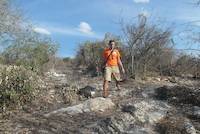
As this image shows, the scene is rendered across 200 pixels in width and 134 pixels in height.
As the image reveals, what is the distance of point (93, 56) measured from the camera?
3189cm

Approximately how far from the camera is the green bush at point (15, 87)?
1283 cm

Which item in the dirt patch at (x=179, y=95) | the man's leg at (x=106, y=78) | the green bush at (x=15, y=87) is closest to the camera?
the green bush at (x=15, y=87)

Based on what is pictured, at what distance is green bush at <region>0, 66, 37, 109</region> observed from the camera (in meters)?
12.8

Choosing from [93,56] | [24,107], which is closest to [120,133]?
[24,107]

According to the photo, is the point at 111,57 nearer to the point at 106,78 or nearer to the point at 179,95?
the point at 106,78

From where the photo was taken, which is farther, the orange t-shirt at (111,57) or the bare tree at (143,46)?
the bare tree at (143,46)

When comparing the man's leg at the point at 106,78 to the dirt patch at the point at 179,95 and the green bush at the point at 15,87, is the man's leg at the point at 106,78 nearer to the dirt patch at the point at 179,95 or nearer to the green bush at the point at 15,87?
the dirt patch at the point at 179,95

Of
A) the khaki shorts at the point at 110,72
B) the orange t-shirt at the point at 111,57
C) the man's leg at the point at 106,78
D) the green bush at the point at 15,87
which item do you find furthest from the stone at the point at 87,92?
the green bush at the point at 15,87

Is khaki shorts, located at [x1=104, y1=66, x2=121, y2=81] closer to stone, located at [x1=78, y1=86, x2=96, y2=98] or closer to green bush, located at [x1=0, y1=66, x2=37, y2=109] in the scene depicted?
stone, located at [x1=78, y1=86, x2=96, y2=98]

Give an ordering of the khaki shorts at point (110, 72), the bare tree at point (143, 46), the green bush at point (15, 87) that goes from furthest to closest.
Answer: the bare tree at point (143, 46)
the khaki shorts at point (110, 72)
the green bush at point (15, 87)

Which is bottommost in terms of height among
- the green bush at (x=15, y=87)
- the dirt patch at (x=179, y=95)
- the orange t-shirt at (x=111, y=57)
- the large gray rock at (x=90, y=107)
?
the large gray rock at (x=90, y=107)

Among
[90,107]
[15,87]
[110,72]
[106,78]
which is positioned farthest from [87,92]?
[15,87]

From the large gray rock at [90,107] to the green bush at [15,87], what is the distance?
1.12 metres

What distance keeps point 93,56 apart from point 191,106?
1891 cm
